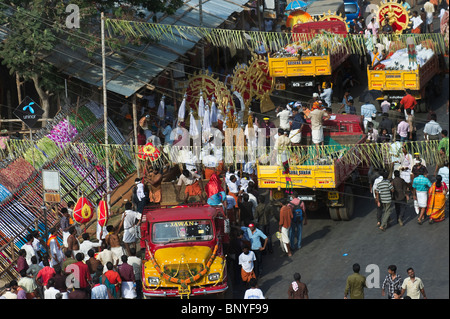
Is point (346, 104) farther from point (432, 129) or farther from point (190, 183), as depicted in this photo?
point (190, 183)

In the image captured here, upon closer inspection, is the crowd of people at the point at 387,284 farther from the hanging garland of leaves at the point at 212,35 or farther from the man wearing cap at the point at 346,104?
the man wearing cap at the point at 346,104

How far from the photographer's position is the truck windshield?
22.1 metres

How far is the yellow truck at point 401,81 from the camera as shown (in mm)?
29517

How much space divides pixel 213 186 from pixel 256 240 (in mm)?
3012

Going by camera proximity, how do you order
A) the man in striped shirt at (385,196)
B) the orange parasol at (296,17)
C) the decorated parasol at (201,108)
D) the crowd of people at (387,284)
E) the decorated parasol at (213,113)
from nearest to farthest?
the crowd of people at (387,284)
the man in striped shirt at (385,196)
the decorated parasol at (213,113)
the decorated parasol at (201,108)
the orange parasol at (296,17)

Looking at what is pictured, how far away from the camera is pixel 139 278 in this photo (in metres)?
22.3

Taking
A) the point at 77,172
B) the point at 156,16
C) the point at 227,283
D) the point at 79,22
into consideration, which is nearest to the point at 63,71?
the point at 79,22

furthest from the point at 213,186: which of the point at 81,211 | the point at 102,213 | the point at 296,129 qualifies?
the point at 81,211


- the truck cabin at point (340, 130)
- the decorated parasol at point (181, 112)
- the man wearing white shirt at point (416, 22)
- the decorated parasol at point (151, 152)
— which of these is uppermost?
the man wearing white shirt at point (416, 22)

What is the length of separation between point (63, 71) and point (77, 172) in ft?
10.8

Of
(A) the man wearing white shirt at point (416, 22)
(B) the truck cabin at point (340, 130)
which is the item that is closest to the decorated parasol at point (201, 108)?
(B) the truck cabin at point (340, 130)

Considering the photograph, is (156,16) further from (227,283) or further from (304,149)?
(227,283)

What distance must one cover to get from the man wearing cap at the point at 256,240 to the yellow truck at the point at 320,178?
200 cm

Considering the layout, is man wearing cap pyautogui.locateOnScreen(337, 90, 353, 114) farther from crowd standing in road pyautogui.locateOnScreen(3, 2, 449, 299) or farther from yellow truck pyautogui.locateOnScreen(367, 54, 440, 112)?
yellow truck pyautogui.locateOnScreen(367, 54, 440, 112)
